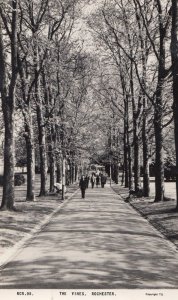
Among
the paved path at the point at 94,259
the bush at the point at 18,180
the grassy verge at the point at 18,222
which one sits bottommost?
the paved path at the point at 94,259

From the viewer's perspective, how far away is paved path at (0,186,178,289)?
9.20m

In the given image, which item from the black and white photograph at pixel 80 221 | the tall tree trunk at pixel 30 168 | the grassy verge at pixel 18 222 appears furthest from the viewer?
the tall tree trunk at pixel 30 168

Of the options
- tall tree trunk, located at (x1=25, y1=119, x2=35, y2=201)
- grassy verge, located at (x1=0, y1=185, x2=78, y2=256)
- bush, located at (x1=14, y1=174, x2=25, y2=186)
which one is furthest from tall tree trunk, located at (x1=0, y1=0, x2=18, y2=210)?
bush, located at (x1=14, y1=174, x2=25, y2=186)

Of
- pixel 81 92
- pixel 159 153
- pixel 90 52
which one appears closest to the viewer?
pixel 159 153

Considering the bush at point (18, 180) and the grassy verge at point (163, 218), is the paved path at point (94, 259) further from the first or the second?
the bush at point (18, 180)

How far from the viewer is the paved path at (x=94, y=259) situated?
9203 mm

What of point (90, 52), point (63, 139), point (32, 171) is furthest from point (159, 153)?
point (63, 139)

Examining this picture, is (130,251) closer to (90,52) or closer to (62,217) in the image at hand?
(62,217)

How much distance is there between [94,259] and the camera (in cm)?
1152

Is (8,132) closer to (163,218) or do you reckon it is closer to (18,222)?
(18,222)

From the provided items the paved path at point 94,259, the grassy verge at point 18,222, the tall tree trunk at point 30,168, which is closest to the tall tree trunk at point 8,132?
the grassy verge at point 18,222

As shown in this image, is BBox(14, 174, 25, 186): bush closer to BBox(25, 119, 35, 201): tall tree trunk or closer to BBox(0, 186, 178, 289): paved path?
BBox(25, 119, 35, 201): tall tree trunk

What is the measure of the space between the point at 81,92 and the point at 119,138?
59.1 ft

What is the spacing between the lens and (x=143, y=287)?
8789 mm
